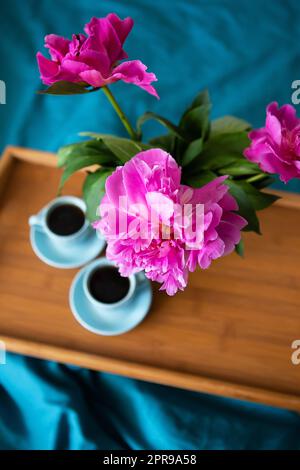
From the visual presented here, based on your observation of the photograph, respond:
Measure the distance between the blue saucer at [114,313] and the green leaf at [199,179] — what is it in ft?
0.43

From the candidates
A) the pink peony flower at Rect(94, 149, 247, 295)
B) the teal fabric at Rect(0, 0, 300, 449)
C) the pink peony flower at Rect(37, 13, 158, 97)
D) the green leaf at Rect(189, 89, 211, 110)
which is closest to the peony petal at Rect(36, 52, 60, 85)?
the pink peony flower at Rect(37, 13, 158, 97)

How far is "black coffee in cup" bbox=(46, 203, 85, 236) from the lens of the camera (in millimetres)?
573

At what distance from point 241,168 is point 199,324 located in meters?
0.20

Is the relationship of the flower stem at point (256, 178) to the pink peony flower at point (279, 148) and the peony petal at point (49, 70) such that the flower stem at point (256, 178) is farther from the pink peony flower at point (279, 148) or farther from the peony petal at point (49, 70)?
the peony petal at point (49, 70)

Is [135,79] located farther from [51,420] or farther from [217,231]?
[51,420]

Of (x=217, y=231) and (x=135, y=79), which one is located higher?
(x=135, y=79)

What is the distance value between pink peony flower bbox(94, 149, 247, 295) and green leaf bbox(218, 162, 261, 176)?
5.5 inches

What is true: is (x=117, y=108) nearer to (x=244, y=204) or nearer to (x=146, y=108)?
(x=244, y=204)

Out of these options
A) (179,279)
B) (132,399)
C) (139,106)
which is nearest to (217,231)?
(179,279)

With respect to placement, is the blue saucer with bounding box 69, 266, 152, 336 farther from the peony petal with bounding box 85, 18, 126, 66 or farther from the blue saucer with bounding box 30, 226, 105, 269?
the peony petal with bounding box 85, 18, 126, 66

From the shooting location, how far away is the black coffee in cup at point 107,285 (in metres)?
0.53
